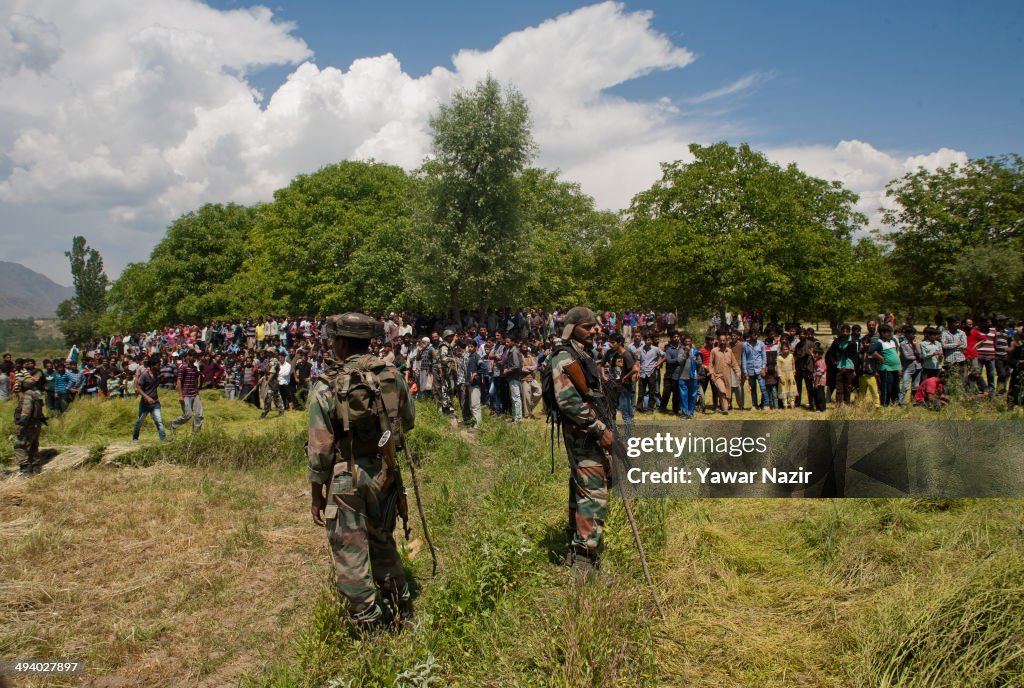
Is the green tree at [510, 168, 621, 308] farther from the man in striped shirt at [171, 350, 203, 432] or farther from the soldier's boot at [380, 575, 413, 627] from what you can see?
the soldier's boot at [380, 575, 413, 627]

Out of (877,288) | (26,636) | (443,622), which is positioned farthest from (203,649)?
(877,288)

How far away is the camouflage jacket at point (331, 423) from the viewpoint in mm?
4039

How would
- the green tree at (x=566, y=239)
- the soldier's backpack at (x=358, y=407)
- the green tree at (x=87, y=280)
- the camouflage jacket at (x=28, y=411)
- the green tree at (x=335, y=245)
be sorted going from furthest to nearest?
1. the green tree at (x=87, y=280)
2. the green tree at (x=566, y=239)
3. the green tree at (x=335, y=245)
4. the camouflage jacket at (x=28, y=411)
5. the soldier's backpack at (x=358, y=407)

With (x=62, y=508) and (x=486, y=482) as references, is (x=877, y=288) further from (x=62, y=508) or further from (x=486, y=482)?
(x=62, y=508)

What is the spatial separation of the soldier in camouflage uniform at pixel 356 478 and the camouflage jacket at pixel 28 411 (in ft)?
23.8

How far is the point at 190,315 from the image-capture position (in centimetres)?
3831

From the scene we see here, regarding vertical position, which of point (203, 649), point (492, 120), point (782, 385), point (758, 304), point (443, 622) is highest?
point (492, 120)

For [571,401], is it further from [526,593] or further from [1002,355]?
[1002,355]

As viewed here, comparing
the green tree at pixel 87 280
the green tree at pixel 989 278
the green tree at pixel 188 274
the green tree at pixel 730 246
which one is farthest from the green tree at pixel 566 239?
the green tree at pixel 87 280

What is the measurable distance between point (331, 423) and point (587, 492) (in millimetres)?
2045

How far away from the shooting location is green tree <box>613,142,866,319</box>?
81.6 feet

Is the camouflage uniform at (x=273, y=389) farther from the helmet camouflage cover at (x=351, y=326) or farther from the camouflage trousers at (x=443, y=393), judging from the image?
the helmet camouflage cover at (x=351, y=326)

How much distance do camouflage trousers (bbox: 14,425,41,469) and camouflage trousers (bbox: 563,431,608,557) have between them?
8.84m

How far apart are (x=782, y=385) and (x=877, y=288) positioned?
2369 centimetres
